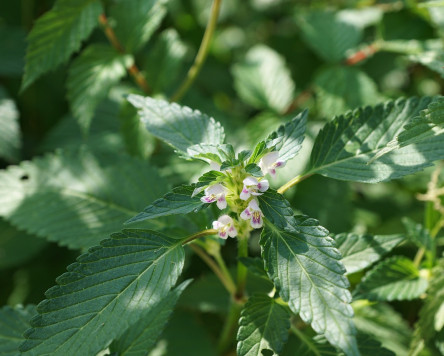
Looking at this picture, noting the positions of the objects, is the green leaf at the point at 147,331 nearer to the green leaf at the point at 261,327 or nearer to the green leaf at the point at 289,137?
the green leaf at the point at 261,327

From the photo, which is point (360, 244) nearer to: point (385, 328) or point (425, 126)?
point (425, 126)

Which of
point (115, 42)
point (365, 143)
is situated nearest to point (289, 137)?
point (365, 143)

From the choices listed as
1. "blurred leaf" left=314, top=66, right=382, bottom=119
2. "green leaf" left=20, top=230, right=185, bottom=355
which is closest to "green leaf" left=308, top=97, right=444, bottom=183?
"green leaf" left=20, top=230, right=185, bottom=355

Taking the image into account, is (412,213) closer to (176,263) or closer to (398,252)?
A: (398,252)

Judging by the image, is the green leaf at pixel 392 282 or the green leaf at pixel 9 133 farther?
the green leaf at pixel 9 133

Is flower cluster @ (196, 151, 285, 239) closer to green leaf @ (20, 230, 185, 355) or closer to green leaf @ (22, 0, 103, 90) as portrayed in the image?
green leaf @ (20, 230, 185, 355)

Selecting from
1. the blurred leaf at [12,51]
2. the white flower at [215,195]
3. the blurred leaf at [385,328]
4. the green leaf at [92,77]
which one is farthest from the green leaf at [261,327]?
→ the blurred leaf at [12,51]
